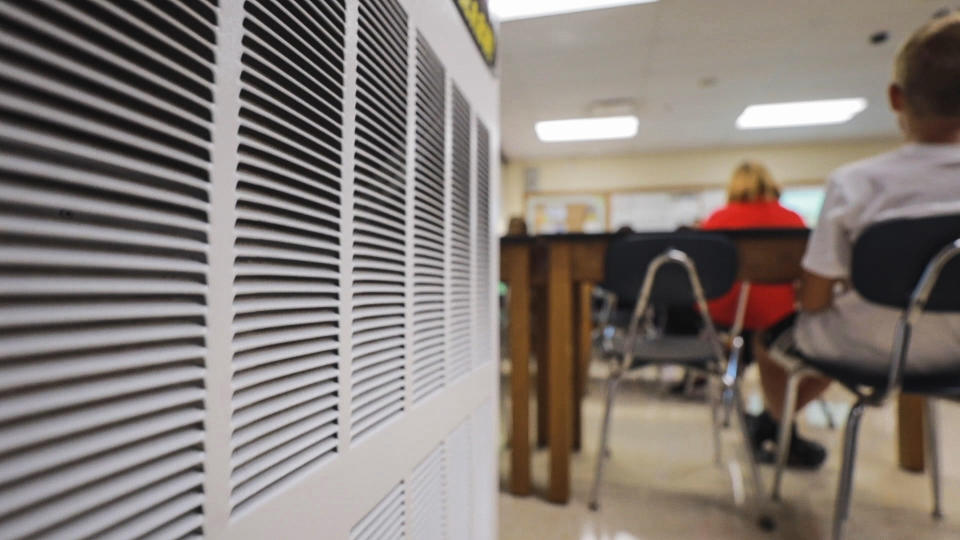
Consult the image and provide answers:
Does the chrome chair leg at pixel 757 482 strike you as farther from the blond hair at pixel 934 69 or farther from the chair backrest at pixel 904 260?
the blond hair at pixel 934 69

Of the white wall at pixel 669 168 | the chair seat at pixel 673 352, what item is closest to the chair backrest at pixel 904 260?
the chair seat at pixel 673 352

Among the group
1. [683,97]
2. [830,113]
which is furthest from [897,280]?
[830,113]

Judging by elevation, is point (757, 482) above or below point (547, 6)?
below

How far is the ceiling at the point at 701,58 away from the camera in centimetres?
303

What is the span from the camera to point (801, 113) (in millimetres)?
4715

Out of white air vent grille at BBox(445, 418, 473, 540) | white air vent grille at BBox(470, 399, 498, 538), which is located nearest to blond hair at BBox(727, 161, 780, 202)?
white air vent grille at BBox(470, 399, 498, 538)

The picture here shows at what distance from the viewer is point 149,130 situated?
26 centimetres

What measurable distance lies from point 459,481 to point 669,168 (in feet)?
19.7

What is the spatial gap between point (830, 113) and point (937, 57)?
4546 millimetres

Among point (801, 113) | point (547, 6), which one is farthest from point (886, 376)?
point (801, 113)

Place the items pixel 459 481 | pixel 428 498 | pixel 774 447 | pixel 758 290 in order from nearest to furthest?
pixel 428 498
pixel 459 481
pixel 774 447
pixel 758 290

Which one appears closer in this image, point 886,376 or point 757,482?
point 886,376

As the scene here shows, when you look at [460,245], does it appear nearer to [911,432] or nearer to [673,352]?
[673,352]

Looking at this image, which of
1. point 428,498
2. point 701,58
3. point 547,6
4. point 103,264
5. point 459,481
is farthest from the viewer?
point 701,58
